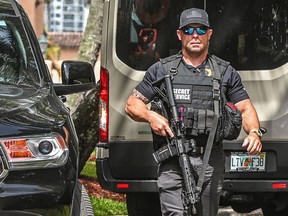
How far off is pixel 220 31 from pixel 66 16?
54919mm

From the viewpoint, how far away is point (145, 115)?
18.1ft

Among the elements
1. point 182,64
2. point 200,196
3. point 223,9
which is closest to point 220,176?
point 200,196

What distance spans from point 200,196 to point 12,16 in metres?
1.84

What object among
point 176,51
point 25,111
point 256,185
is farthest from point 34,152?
point 256,185

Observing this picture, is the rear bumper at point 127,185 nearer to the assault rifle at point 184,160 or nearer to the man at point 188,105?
the man at point 188,105

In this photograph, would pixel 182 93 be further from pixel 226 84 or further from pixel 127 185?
pixel 127 185

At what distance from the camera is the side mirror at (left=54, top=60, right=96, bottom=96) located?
19.0 feet

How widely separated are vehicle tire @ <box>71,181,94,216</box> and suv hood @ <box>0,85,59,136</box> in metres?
0.45

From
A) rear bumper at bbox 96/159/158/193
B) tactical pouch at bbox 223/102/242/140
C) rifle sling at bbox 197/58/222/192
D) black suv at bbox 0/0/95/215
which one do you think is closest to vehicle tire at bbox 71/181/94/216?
black suv at bbox 0/0/95/215

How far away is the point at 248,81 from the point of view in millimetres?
6852

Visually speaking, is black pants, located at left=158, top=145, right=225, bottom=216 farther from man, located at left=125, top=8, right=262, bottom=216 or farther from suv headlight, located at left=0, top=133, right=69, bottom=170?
suv headlight, located at left=0, top=133, right=69, bottom=170

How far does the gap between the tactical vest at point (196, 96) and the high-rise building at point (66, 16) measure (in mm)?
55474

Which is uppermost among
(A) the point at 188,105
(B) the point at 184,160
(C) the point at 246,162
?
(A) the point at 188,105

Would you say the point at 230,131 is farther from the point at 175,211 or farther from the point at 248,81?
the point at 248,81
